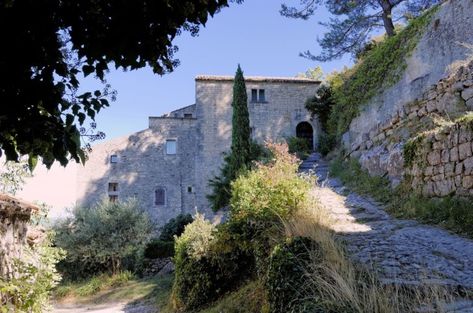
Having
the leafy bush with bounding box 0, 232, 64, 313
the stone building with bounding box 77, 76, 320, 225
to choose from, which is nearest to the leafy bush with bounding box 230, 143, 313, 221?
the leafy bush with bounding box 0, 232, 64, 313

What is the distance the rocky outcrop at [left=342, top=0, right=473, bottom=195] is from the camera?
8.46 meters

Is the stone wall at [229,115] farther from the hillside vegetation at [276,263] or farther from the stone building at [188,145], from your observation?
the hillside vegetation at [276,263]

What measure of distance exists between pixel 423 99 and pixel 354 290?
7.08m

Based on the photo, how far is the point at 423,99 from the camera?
32.2 ft

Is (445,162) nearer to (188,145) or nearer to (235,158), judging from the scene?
(235,158)

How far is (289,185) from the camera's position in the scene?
291 inches

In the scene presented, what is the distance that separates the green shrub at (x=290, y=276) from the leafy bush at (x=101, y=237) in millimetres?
14573

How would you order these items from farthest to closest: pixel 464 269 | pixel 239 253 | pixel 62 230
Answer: pixel 62 230
pixel 239 253
pixel 464 269

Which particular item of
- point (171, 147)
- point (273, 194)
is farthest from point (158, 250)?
point (273, 194)

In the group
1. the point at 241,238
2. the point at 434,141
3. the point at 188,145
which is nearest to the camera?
the point at 434,141

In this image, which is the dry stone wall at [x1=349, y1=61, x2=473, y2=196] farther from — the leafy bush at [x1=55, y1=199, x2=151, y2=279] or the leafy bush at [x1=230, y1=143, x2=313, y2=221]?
the leafy bush at [x1=55, y1=199, x2=151, y2=279]

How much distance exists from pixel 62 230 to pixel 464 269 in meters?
18.5

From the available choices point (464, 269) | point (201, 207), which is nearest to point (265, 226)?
point (464, 269)

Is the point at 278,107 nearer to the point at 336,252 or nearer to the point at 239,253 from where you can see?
the point at 239,253
